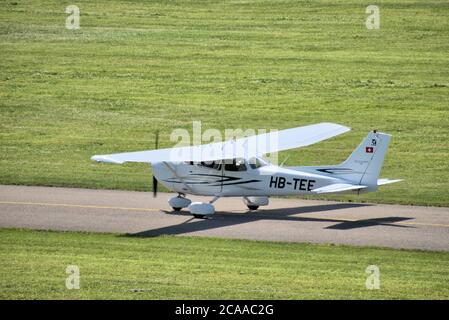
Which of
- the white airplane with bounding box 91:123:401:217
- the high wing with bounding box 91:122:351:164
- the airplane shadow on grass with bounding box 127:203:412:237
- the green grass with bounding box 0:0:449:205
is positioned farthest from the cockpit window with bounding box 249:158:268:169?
the green grass with bounding box 0:0:449:205

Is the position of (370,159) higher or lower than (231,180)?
higher

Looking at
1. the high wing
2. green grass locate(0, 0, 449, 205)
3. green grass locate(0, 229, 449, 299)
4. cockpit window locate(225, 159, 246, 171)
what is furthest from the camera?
green grass locate(0, 0, 449, 205)

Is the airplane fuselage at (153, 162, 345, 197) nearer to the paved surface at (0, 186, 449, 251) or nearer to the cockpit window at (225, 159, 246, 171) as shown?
the cockpit window at (225, 159, 246, 171)

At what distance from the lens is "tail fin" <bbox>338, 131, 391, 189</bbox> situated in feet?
102

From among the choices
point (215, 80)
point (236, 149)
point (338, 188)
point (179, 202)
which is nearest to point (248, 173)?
point (236, 149)

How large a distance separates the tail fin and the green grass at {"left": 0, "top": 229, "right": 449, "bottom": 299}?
2.83 meters

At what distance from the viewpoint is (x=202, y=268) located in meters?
26.5

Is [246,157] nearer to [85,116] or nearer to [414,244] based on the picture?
[414,244]

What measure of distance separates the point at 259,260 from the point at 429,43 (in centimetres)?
3080

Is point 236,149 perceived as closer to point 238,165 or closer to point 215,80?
point 238,165

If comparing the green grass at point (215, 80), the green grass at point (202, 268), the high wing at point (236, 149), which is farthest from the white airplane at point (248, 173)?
the green grass at point (215, 80)

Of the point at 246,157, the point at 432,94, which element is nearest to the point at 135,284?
the point at 246,157

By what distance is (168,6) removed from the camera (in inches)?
2459

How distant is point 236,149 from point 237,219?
79.5 inches
